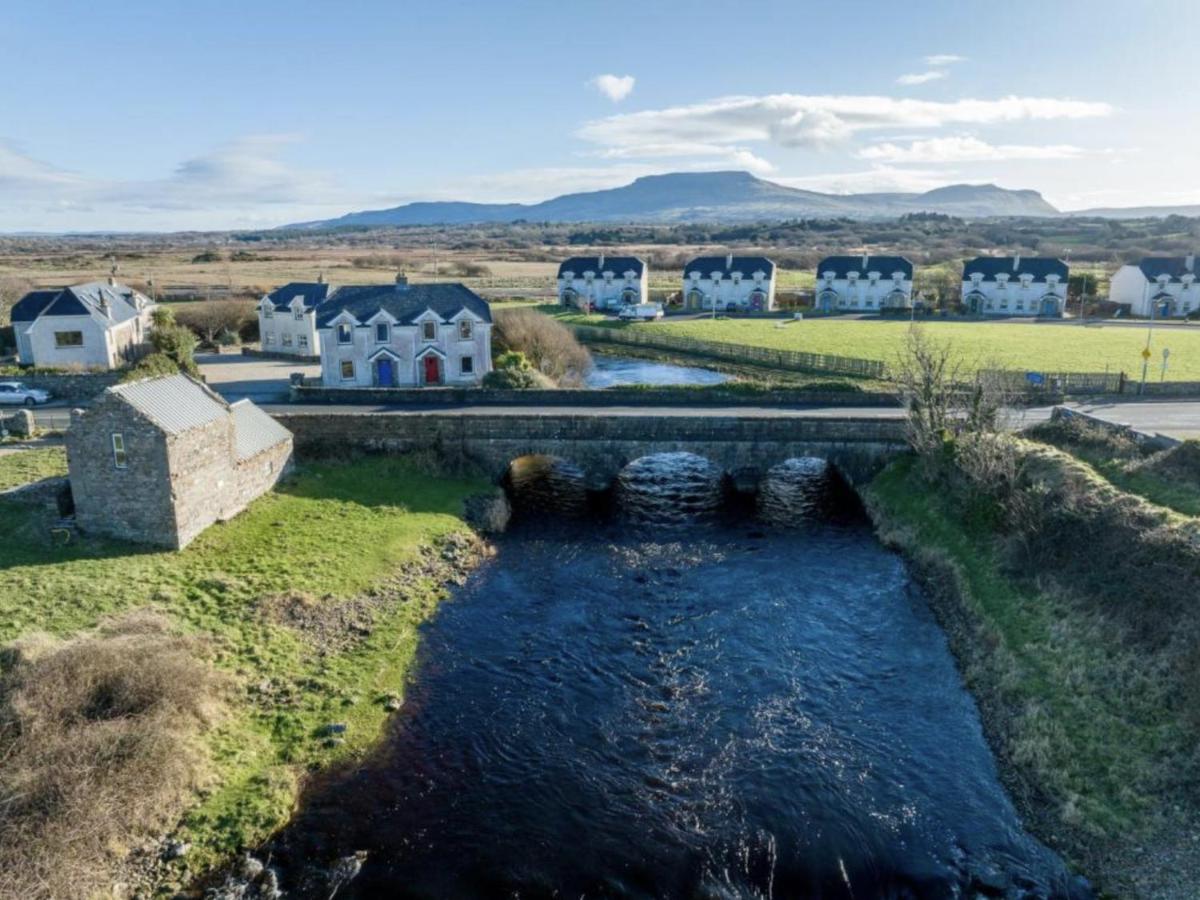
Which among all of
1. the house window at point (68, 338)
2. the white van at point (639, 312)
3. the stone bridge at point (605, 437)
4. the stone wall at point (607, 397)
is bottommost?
the stone bridge at point (605, 437)

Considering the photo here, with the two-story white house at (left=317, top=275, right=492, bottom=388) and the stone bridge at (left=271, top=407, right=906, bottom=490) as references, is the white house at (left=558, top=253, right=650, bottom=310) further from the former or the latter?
the stone bridge at (left=271, top=407, right=906, bottom=490)

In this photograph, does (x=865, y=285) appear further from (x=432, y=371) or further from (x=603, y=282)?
(x=432, y=371)

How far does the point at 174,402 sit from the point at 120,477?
A: 3.48 meters

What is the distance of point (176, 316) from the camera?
87812 millimetres

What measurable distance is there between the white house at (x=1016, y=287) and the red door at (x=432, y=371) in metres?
80.4

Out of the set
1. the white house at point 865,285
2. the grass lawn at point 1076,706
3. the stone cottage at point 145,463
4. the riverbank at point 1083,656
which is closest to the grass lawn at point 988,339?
the white house at point 865,285

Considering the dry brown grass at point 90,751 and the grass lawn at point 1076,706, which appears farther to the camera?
the grass lawn at point 1076,706

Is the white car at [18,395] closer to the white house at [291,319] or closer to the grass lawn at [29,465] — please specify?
the grass lawn at [29,465]

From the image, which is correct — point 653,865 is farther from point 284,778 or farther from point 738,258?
point 738,258

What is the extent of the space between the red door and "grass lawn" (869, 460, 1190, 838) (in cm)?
4023

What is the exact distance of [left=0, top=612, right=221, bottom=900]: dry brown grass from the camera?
18656 millimetres

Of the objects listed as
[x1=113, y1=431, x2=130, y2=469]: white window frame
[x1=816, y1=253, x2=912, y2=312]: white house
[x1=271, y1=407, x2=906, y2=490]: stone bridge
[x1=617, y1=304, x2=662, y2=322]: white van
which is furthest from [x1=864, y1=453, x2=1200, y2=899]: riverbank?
[x1=816, y1=253, x2=912, y2=312]: white house

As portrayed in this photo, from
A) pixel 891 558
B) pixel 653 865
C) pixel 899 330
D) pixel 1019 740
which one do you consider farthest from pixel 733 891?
pixel 899 330

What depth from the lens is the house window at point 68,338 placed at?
67.2 metres
